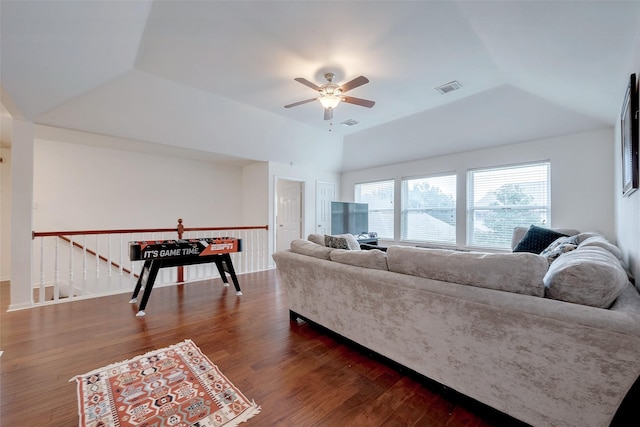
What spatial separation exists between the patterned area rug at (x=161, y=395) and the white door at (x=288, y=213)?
170 inches

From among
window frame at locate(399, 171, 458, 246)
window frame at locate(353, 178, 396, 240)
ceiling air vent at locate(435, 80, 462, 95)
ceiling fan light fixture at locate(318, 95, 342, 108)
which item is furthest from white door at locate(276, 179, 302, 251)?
ceiling air vent at locate(435, 80, 462, 95)

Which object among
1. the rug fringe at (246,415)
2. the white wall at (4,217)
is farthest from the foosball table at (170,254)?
the white wall at (4,217)

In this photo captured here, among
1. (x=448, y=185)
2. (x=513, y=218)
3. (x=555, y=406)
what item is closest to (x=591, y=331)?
(x=555, y=406)

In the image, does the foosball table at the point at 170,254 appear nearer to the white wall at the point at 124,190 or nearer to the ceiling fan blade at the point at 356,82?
the white wall at the point at 124,190

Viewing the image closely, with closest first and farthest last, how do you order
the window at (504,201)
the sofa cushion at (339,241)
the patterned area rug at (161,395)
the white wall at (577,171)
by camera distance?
1. the patterned area rug at (161,395)
2. the sofa cushion at (339,241)
3. the white wall at (577,171)
4. the window at (504,201)

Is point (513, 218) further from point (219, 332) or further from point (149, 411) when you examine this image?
point (149, 411)

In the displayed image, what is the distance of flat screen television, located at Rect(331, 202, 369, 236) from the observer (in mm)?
6152

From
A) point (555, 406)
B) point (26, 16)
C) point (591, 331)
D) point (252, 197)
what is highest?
point (26, 16)

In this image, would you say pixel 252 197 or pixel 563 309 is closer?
pixel 563 309

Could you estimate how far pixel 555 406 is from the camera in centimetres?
124

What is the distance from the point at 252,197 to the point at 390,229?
3.36 m

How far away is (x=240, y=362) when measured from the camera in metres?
2.03

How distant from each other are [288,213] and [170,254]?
11.1 ft

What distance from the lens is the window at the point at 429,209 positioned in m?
5.23
